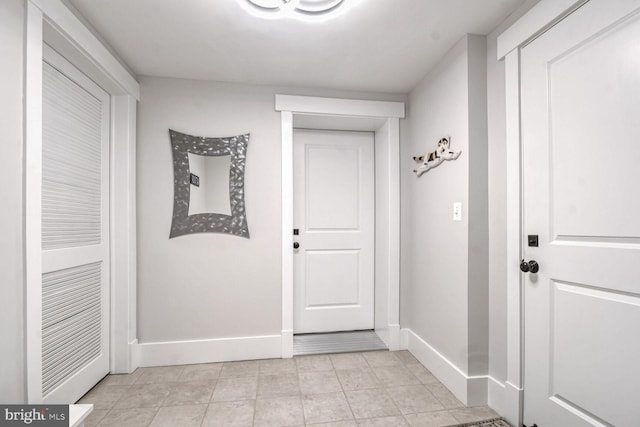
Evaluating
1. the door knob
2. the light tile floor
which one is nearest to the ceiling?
the door knob

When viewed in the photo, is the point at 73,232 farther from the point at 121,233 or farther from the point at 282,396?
the point at 282,396

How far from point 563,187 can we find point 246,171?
2098 millimetres

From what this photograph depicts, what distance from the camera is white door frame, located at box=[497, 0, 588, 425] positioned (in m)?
1.63

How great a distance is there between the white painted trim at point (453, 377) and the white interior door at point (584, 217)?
0.30m

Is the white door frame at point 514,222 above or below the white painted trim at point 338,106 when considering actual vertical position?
below

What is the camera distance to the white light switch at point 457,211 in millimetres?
1920

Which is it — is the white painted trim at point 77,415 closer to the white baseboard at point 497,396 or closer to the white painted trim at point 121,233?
the white painted trim at point 121,233

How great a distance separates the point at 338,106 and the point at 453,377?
88.5 inches

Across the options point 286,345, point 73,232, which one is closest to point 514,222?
point 286,345

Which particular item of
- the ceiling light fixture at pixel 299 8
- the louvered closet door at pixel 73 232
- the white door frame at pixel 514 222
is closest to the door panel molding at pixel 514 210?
the white door frame at pixel 514 222

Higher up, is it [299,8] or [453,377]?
[299,8]

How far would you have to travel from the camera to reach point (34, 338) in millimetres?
1346

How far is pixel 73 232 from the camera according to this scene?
1.82m

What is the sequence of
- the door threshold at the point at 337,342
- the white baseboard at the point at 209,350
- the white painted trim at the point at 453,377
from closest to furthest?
the white painted trim at the point at 453,377
the white baseboard at the point at 209,350
the door threshold at the point at 337,342
